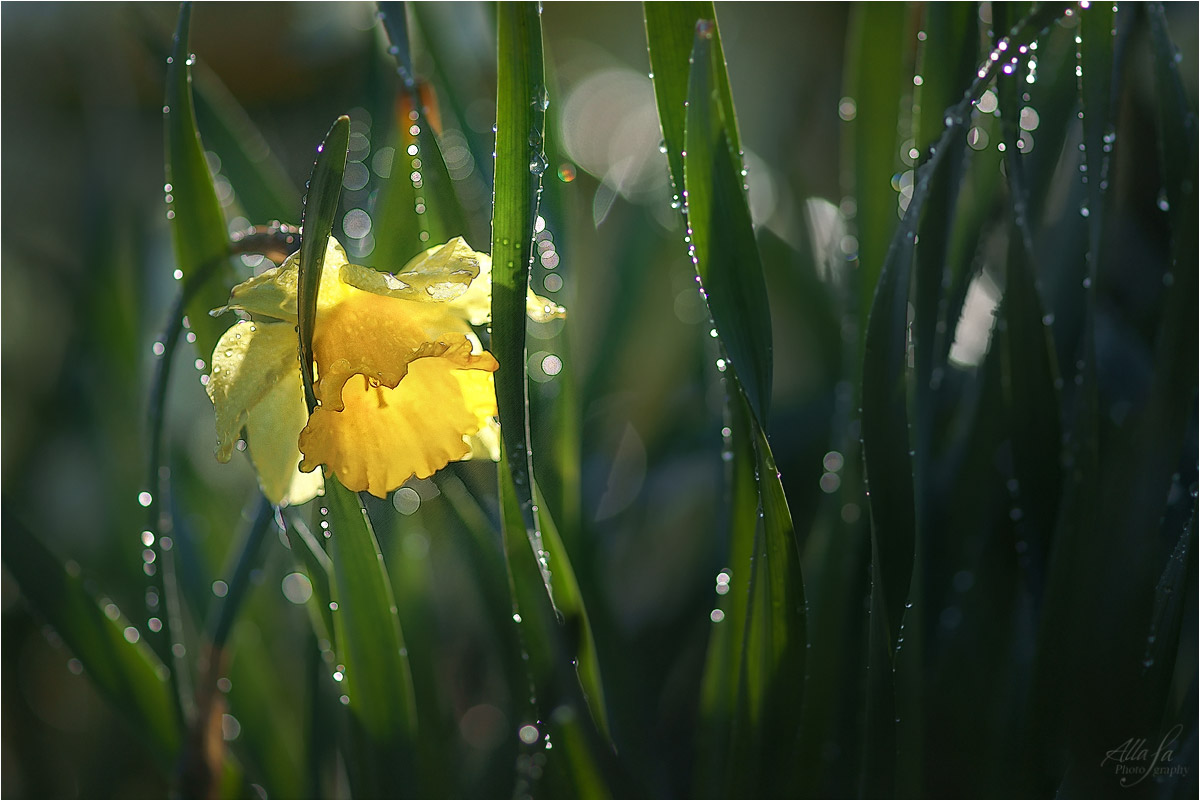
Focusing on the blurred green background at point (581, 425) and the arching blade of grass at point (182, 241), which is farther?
the blurred green background at point (581, 425)

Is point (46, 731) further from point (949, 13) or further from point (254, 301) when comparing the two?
point (949, 13)

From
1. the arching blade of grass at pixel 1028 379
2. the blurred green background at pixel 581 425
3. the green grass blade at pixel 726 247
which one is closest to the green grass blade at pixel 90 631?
the blurred green background at pixel 581 425

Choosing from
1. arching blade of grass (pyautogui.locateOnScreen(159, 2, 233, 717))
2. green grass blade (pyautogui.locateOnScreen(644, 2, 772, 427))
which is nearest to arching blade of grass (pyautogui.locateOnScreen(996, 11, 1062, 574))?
green grass blade (pyautogui.locateOnScreen(644, 2, 772, 427))

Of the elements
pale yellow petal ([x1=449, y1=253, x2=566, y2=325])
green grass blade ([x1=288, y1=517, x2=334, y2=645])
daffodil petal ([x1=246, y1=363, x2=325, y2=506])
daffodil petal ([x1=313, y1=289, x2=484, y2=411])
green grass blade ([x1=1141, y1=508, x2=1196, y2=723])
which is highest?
pale yellow petal ([x1=449, y1=253, x2=566, y2=325])

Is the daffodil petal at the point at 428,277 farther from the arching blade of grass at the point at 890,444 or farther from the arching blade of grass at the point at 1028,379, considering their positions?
Result: the arching blade of grass at the point at 1028,379

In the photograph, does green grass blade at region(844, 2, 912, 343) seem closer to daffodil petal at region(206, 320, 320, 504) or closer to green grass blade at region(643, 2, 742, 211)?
green grass blade at region(643, 2, 742, 211)
